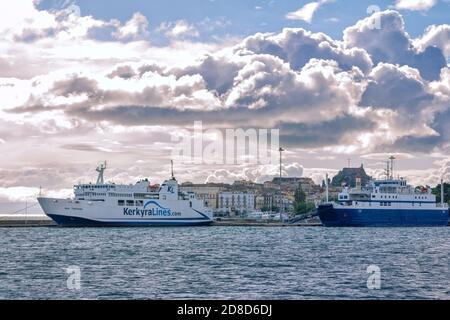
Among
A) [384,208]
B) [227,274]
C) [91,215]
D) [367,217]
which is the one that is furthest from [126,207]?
[227,274]

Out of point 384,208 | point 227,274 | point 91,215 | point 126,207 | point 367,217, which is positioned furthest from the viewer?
point 126,207

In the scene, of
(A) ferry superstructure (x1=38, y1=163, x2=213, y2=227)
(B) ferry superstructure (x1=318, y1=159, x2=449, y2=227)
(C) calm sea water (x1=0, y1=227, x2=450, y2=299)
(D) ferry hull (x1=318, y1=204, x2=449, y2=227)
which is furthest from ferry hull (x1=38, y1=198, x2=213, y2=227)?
(C) calm sea water (x1=0, y1=227, x2=450, y2=299)

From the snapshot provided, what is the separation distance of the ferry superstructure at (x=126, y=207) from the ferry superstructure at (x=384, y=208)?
80.5 ft

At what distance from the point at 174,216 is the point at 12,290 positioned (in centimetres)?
9749

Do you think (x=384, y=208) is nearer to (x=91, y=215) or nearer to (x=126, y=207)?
(x=126, y=207)

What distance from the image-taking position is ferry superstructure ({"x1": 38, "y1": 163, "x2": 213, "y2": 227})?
11962cm

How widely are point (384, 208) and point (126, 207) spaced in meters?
43.2

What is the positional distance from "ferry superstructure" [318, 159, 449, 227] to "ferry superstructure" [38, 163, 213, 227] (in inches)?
965

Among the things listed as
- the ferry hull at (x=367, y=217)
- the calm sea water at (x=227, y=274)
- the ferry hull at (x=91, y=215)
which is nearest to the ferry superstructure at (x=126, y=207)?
the ferry hull at (x=91, y=215)

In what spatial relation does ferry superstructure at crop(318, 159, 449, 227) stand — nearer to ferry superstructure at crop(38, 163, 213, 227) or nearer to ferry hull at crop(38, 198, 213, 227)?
ferry superstructure at crop(38, 163, 213, 227)

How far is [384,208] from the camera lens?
Result: 12112 cm

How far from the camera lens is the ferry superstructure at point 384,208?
118 m

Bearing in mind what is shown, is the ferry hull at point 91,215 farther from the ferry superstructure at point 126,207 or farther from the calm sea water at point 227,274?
the calm sea water at point 227,274
